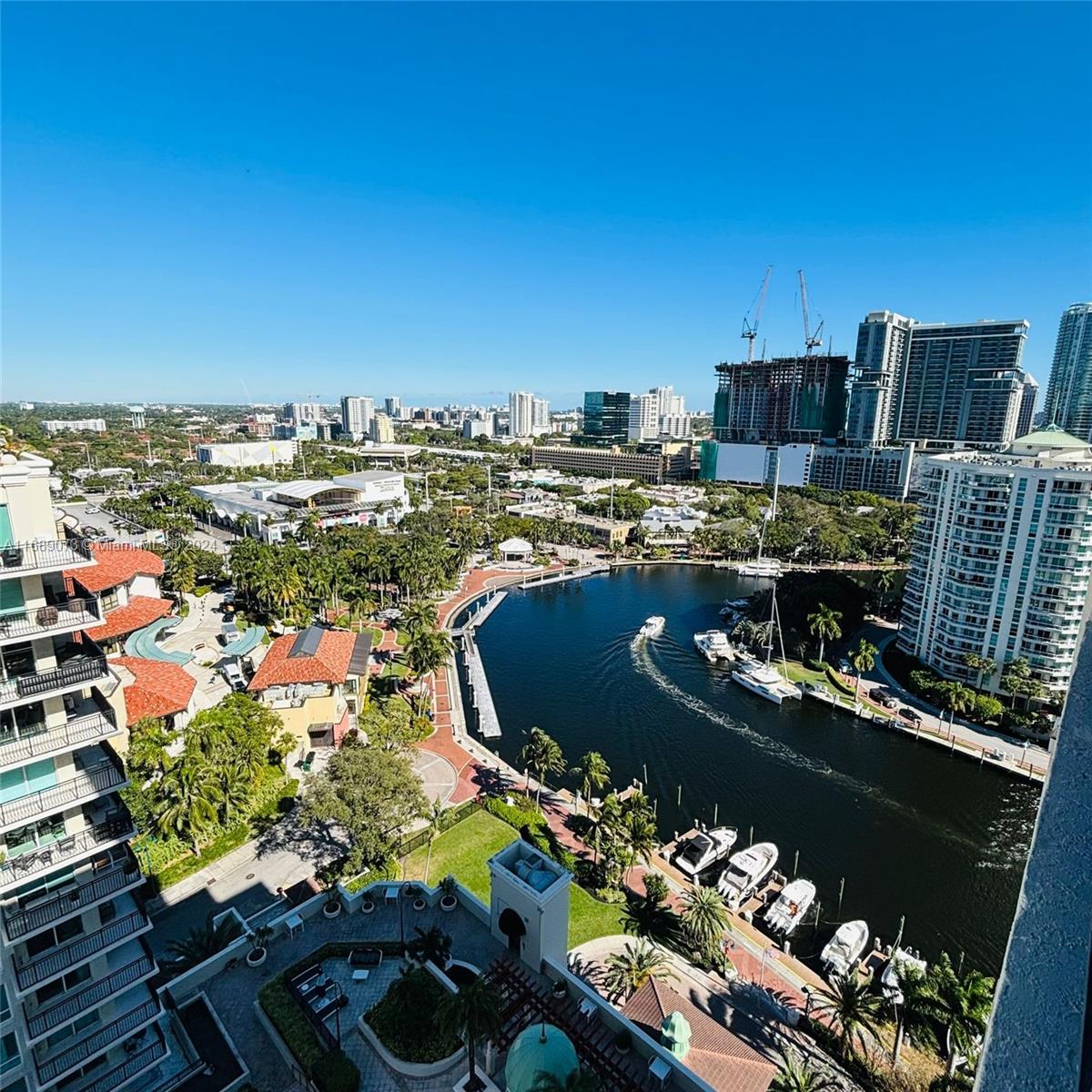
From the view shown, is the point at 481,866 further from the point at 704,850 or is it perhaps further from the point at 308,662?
the point at 308,662

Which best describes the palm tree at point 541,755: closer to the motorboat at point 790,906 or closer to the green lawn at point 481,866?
the green lawn at point 481,866

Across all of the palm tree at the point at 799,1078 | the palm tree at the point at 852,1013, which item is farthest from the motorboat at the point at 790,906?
the palm tree at the point at 799,1078

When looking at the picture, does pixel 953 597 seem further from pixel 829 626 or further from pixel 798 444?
pixel 798 444

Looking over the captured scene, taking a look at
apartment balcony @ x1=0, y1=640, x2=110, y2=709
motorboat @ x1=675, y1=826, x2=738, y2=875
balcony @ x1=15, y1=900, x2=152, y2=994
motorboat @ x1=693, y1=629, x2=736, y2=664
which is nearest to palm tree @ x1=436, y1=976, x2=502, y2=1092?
balcony @ x1=15, y1=900, x2=152, y2=994

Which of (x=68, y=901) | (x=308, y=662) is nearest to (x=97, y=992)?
(x=68, y=901)

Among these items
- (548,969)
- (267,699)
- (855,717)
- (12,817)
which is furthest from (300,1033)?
(855,717)
